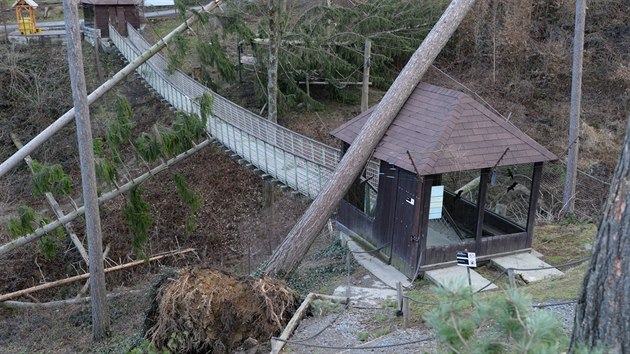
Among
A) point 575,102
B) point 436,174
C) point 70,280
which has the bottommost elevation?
point 70,280

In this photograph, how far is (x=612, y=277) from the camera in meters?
2.96

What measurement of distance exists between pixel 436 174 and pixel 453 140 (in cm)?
54

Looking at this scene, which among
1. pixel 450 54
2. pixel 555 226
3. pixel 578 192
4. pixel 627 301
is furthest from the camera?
pixel 450 54

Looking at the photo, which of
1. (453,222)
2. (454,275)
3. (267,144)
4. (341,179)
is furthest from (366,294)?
(267,144)

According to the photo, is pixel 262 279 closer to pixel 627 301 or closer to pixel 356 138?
pixel 356 138

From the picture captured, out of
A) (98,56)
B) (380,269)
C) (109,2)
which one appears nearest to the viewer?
(380,269)

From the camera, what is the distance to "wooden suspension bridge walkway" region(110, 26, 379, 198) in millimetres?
10742

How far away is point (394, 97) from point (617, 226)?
6620 millimetres

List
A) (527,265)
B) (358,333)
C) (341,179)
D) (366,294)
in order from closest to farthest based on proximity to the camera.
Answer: (358,333) → (366,294) → (527,265) → (341,179)

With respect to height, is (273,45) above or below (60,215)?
above

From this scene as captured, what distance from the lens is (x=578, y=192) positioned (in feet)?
44.6

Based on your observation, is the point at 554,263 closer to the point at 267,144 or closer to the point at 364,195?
the point at 364,195

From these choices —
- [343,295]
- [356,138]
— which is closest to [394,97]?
[356,138]

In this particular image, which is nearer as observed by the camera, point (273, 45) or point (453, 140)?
point (453, 140)
